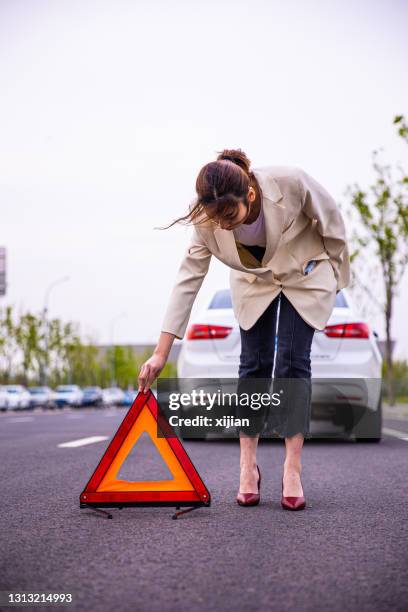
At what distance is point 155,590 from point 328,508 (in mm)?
1602

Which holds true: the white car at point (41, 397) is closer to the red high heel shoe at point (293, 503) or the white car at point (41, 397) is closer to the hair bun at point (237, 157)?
the red high heel shoe at point (293, 503)

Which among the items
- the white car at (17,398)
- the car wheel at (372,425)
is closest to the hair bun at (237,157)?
the car wheel at (372,425)

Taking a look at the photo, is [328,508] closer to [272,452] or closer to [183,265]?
[183,265]

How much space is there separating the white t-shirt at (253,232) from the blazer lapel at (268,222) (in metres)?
0.03

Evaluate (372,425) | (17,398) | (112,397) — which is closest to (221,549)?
(372,425)

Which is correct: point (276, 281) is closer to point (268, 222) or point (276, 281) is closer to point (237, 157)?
point (268, 222)

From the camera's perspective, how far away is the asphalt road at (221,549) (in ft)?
7.05

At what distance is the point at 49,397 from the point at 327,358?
45.0m

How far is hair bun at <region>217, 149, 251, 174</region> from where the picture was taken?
3385 millimetres

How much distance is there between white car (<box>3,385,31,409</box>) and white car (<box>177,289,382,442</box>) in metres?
34.7

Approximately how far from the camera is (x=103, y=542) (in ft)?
9.41

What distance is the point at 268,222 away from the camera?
3510 mm

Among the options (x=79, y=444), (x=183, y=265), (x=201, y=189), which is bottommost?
(x=79, y=444)

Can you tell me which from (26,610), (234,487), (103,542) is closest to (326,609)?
(26,610)
